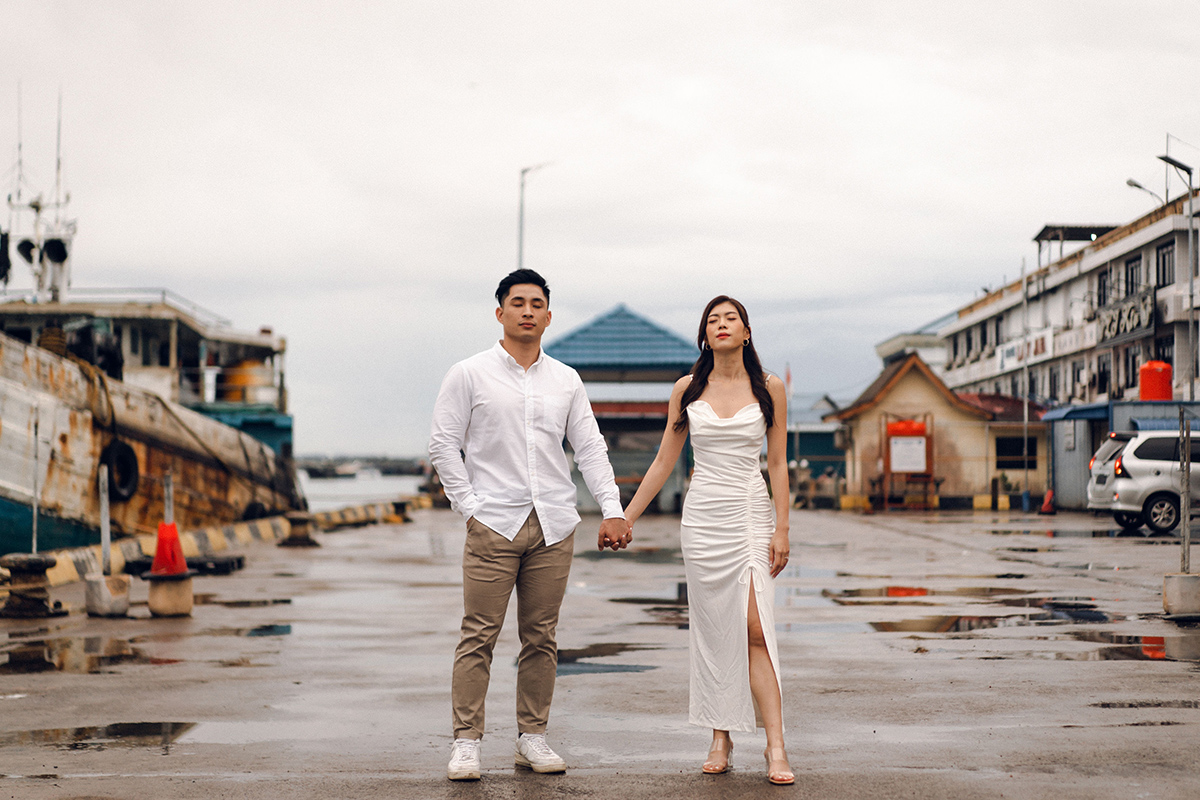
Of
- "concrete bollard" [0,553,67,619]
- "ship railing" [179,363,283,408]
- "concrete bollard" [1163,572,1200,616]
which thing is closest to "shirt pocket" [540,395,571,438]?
"concrete bollard" [1163,572,1200,616]

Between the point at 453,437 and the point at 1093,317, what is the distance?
1817 inches

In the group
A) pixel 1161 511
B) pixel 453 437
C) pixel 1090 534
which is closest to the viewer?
pixel 453 437

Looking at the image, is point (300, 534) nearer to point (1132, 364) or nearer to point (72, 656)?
point (72, 656)

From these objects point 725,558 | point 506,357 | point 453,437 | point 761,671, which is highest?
point 506,357

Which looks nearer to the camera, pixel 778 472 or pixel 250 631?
pixel 778 472

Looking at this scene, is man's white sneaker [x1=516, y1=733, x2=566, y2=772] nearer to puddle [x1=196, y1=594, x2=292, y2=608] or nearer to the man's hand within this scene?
the man's hand

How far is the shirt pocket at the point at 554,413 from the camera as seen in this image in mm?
5250

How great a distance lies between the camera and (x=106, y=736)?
226 inches

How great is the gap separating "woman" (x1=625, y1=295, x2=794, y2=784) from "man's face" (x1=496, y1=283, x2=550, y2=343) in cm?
69

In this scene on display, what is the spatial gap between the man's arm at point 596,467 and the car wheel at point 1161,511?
19.0 metres

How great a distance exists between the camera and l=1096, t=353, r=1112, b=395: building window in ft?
151

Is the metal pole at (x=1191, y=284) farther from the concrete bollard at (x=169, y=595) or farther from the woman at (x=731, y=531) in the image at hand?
the woman at (x=731, y=531)

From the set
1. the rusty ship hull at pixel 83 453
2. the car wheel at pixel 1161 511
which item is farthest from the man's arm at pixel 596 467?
the car wheel at pixel 1161 511

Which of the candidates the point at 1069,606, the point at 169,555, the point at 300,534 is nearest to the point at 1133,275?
the point at 300,534
